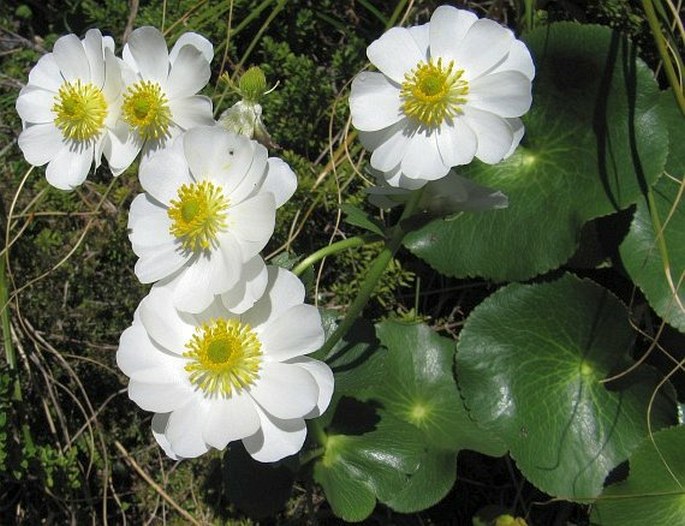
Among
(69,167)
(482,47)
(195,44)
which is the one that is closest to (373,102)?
(482,47)

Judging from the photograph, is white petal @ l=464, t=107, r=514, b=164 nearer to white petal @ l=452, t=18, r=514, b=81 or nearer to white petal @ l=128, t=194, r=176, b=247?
white petal @ l=452, t=18, r=514, b=81

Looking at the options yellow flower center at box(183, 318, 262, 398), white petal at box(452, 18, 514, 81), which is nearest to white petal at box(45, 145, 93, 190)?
yellow flower center at box(183, 318, 262, 398)

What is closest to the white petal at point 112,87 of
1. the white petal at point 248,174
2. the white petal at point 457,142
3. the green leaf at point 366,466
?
the white petal at point 248,174

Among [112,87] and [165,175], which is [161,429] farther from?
[112,87]

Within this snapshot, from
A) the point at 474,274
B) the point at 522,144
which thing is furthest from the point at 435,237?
the point at 522,144

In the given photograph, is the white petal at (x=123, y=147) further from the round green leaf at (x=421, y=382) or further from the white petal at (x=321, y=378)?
the round green leaf at (x=421, y=382)
